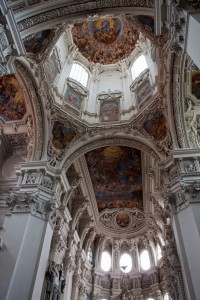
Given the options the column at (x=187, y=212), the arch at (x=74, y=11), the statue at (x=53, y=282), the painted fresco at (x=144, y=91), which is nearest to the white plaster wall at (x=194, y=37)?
the arch at (x=74, y=11)

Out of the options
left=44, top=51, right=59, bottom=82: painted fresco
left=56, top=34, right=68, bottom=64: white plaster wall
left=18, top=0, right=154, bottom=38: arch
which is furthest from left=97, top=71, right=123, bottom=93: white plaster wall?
left=18, top=0, right=154, bottom=38: arch

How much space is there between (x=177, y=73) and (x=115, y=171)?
753 centimetres

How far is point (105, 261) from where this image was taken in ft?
61.3

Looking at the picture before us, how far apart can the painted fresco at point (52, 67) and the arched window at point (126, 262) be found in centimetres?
1291

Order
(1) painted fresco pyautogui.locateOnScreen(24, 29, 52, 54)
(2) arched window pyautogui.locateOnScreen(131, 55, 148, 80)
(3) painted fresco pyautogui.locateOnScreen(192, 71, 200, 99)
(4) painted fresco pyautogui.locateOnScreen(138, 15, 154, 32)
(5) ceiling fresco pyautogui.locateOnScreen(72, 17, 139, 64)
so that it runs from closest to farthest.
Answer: (4) painted fresco pyautogui.locateOnScreen(138, 15, 154, 32) → (1) painted fresco pyautogui.locateOnScreen(24, 29, 52, 54) → (3) painted fresco pyautogui.locateOnScreen(192, 71, 200, 99) → (2) arched window pyautogui.locateOnScreen(131, 55, 148, 80) → (5) ceiling fresco pyautogui.locateOnScreen(72, 17, 139, 64)

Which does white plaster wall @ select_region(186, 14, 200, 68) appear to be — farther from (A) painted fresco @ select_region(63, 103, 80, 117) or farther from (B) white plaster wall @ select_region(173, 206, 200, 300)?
(A) painted fresco @ select_region(63, 103, 80, 117)

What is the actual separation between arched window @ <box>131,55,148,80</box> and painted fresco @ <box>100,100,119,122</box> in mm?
2455

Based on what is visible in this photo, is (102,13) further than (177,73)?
No

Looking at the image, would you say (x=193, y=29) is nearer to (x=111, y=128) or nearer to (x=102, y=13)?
(x=102, y=13)

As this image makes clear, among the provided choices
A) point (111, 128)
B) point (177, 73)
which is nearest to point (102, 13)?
point (177, 73)

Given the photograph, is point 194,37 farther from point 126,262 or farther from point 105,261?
point 105,261

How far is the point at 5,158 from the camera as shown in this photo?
13695 mm

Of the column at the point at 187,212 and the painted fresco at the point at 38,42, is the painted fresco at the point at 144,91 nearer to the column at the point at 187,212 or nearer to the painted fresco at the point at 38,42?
the column at the point at 187,212

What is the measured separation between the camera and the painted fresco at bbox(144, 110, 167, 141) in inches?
497
